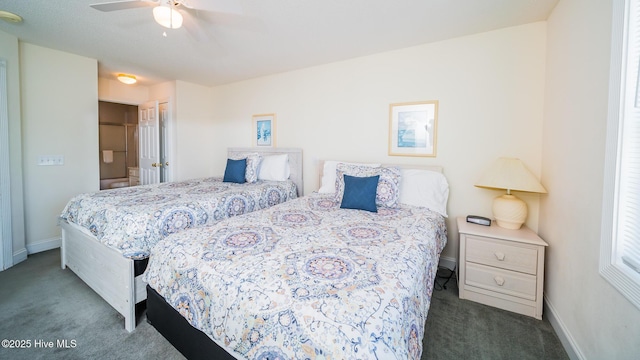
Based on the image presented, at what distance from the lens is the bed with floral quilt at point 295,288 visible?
2.86 ft

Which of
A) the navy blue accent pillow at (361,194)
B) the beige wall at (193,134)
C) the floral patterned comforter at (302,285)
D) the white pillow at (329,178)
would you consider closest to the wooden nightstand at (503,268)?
the floral patterned comforter at (302,285)

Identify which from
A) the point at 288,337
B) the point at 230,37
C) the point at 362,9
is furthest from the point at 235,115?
the point at 288,337

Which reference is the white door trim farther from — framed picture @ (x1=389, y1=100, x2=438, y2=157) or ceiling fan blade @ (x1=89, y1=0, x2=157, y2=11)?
framed picture @ (x1=389, y1=100, x2=438, y2=157)

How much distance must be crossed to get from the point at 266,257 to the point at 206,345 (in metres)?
0.51

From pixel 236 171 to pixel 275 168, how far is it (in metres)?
0.53

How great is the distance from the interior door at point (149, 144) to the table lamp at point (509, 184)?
4641 mm

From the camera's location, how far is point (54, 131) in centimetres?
318

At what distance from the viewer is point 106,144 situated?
618cm

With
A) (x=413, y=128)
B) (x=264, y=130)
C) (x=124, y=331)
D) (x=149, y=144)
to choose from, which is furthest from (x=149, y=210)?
(x=149, y=144)

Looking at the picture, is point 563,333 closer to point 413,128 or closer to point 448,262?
point 448,262

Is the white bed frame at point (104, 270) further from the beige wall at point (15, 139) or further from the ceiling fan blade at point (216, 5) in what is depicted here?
the ceiling fan blade at point (216, 5)

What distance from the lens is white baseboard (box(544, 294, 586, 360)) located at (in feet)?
4.81

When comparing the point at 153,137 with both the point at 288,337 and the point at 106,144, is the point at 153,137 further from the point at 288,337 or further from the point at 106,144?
the point at 288,337

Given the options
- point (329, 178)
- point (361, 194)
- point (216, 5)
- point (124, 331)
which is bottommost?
point (124, 331)
